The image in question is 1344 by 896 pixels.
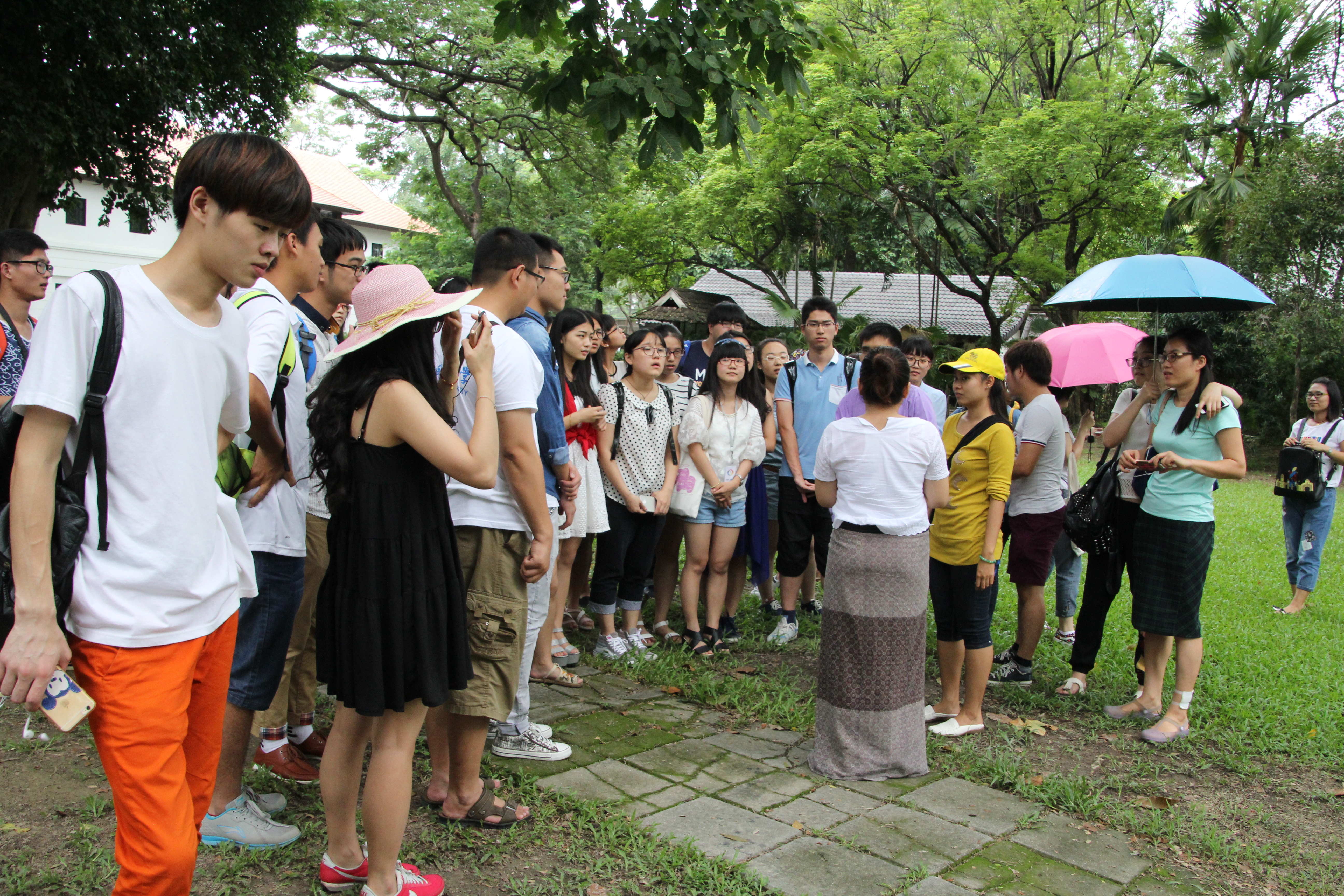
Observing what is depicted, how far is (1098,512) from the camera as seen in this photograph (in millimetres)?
4766

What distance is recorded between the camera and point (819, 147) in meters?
17.2

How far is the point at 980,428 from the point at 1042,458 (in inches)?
35.5

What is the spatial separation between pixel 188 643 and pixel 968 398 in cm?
361

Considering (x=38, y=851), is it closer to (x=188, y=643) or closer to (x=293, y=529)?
(x=293, y=529)

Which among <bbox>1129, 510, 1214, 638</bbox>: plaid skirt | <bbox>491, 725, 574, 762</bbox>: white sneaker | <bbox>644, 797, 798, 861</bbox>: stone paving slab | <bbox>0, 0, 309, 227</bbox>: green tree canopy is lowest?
<bbox>644, 797, 798, 861</bbox>: stone paving slab

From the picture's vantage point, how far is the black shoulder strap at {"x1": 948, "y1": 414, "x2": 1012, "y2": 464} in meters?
4.46

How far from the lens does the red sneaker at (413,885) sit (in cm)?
261

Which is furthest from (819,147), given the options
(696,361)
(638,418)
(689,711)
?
(689,711)

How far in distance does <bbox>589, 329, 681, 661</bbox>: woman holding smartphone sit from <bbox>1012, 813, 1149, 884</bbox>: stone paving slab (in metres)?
2.47

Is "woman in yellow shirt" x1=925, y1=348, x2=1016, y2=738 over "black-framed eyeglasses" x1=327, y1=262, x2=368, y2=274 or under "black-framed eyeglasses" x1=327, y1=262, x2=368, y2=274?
under

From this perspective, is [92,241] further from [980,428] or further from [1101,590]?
[1101,590]

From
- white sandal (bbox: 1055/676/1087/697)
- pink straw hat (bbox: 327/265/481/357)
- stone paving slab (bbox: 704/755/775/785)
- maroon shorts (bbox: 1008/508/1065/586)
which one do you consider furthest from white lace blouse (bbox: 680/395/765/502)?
pink straw hat (bbox: 327/265/481/357)

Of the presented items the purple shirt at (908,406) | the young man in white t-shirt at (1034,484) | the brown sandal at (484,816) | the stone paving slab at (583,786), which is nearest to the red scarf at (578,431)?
the purple shirt at (908,406)

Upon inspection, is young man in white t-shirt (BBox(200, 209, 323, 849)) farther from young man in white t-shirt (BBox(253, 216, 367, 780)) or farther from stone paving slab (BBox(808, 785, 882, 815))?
stone paving slab (BBox(808, 785, 882, 815))
